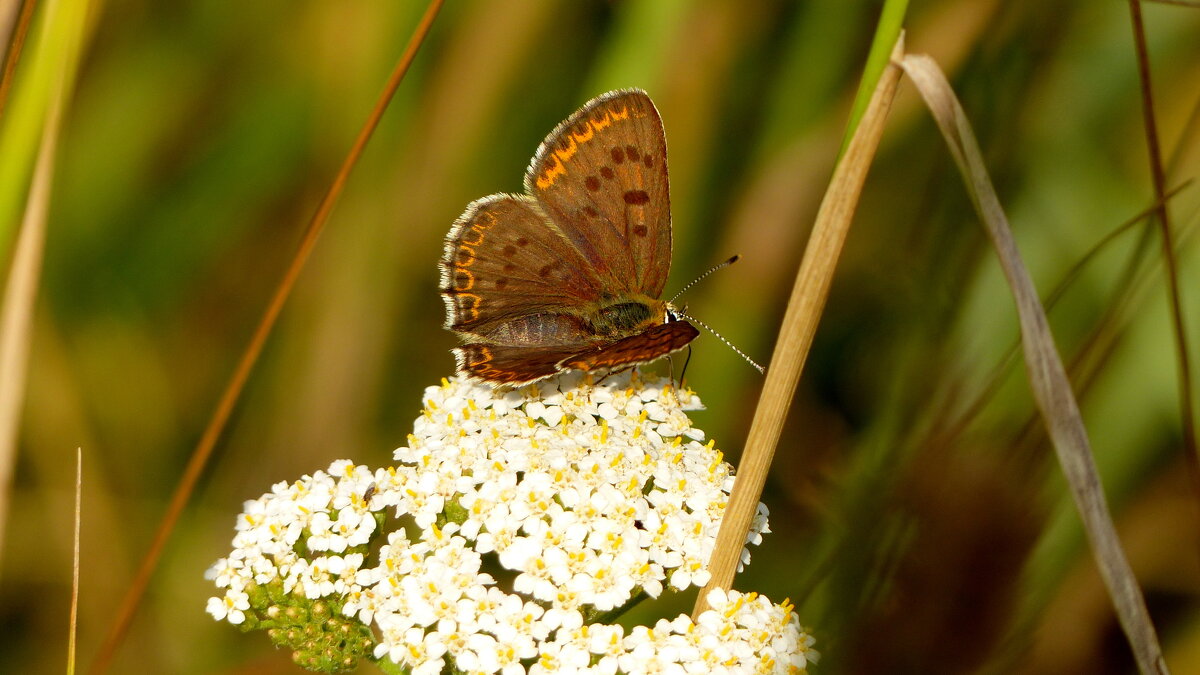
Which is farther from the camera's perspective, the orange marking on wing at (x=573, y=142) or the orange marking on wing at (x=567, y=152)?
the orange marking on wing at (x=567, y=152)

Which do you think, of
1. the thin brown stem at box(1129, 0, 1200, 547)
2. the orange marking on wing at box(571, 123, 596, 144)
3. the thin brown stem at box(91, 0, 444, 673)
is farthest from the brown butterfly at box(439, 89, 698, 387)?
the thin brown stem at box(1129, 0, 1200, 547)

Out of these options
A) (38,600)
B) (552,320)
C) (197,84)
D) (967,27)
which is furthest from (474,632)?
(967,27)

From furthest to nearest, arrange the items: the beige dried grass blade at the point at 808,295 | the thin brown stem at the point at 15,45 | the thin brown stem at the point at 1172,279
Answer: the thin brown stem at the point at 15,45
the thin brown stem at the point at 1172,279
the beige dried grass blade at the point at 808,295

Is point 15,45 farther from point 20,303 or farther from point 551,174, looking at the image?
point 551,174

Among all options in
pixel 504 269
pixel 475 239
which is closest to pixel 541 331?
pixel 504 269

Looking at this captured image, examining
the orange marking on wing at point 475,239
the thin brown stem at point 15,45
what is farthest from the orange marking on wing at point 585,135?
the thin brown stem at point 15,45

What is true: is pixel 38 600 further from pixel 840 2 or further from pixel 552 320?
pixel 840 2

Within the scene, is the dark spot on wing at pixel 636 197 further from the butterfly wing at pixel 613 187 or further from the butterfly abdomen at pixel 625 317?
the butterfly abdomen at pixel 625 317
